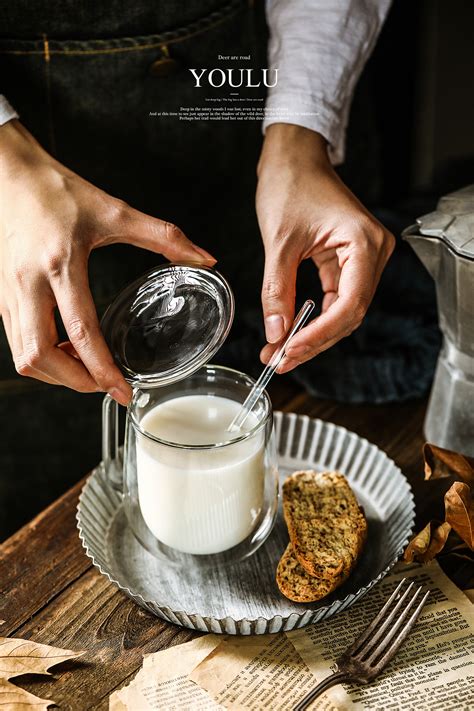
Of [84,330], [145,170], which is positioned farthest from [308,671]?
[145,170]

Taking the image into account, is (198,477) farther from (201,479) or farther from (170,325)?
(170,325)

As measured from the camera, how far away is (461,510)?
30.6 inches

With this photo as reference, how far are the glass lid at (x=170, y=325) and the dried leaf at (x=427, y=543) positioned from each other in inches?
11.5

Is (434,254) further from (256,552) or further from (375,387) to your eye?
(256,552)

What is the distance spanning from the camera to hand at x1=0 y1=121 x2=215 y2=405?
0.71 meters

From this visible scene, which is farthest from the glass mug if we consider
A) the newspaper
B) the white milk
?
the newspaper

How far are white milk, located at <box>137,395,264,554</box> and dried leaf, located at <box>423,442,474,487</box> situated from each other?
7.4 inches

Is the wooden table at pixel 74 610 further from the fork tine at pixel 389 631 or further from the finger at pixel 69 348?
the finger at pixel 69 348

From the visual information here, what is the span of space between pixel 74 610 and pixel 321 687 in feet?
0.86

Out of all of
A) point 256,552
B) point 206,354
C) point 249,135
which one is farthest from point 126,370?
point 249,135

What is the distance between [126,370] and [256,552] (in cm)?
25

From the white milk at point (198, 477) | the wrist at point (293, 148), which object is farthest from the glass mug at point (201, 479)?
the wrist at point (293, 148)

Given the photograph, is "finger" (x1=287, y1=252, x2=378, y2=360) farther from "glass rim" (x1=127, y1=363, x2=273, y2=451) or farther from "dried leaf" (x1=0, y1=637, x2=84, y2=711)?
"dried leaf" (x1=0, y1=637, x2=84, y2=711)

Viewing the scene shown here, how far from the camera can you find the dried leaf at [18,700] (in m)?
0.67
